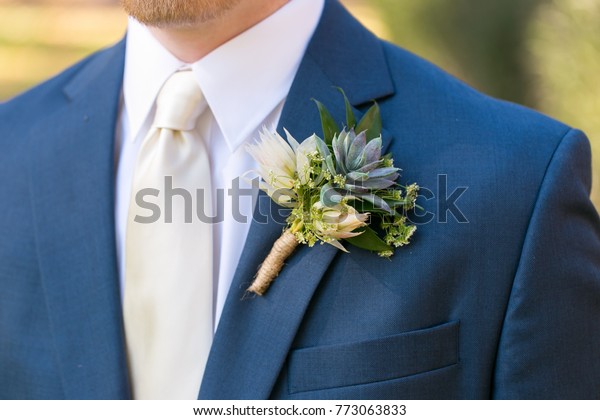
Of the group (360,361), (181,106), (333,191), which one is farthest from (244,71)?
(360,361)

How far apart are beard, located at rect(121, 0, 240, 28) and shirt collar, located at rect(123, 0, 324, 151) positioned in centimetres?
11

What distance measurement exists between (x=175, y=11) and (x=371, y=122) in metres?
0.52

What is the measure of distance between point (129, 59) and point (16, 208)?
49 centimetres

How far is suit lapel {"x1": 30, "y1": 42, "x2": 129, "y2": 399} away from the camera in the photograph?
1.88m

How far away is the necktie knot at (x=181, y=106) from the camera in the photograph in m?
1.93

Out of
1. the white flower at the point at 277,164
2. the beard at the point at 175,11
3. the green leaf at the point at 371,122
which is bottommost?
the white flower at the point at 277,164

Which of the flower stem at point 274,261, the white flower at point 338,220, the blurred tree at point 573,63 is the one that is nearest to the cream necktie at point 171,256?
the flower stem at point 274,261

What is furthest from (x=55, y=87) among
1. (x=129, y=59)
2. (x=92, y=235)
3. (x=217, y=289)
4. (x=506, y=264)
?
(x=506, y=264)

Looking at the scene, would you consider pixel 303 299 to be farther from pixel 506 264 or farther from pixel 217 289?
pixel 506 264

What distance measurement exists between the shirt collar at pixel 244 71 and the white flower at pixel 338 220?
0.33 metres

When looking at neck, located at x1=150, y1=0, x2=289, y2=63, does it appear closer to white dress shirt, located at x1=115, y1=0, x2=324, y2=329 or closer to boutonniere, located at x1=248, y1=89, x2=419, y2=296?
white dress shirt, located at x1=115, y1=0, x2=324, y2=329

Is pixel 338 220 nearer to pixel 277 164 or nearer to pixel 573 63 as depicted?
pixel 277 164

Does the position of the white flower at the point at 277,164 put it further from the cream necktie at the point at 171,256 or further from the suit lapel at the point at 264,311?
the cream necktie at the point at 171,256

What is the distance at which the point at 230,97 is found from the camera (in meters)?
1.92
